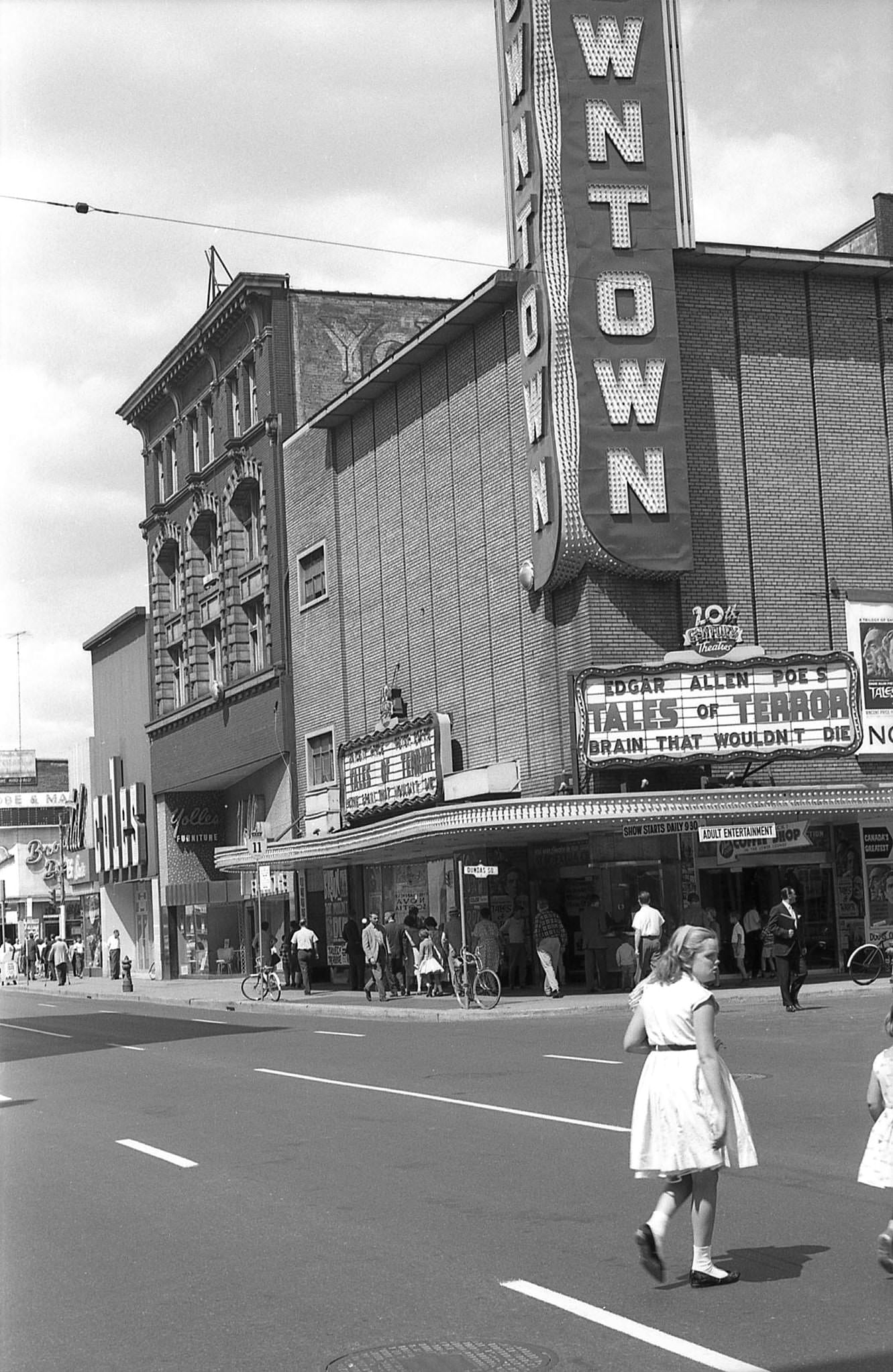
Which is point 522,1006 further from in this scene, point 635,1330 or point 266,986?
point 635,1330

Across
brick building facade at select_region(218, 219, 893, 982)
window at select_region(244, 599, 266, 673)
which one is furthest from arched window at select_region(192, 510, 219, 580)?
brick building facade at select_region(218, 219, 893, 982)

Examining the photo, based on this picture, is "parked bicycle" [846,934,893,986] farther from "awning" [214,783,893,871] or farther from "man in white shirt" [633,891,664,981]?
"man in white shirt" [633,891,664,981]

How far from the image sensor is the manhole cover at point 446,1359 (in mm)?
6379

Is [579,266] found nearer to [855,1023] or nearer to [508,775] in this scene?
[508,775]

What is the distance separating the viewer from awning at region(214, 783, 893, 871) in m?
28.8

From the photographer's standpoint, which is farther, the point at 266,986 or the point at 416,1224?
the point at 266,986

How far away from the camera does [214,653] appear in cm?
5275

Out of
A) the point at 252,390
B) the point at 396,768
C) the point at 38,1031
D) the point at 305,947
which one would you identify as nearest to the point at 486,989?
the point at 38,1031

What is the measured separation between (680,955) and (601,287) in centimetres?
2492

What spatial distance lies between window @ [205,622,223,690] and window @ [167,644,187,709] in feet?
7.23

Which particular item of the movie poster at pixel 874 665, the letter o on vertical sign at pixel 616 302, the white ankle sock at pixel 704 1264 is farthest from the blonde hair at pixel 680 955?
the movie poster at pixel 874 665

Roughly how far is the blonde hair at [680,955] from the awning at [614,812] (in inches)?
825

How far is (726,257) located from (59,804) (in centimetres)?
8203

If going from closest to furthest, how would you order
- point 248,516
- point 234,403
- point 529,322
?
point 529,322, point 248,516, point 234,403
